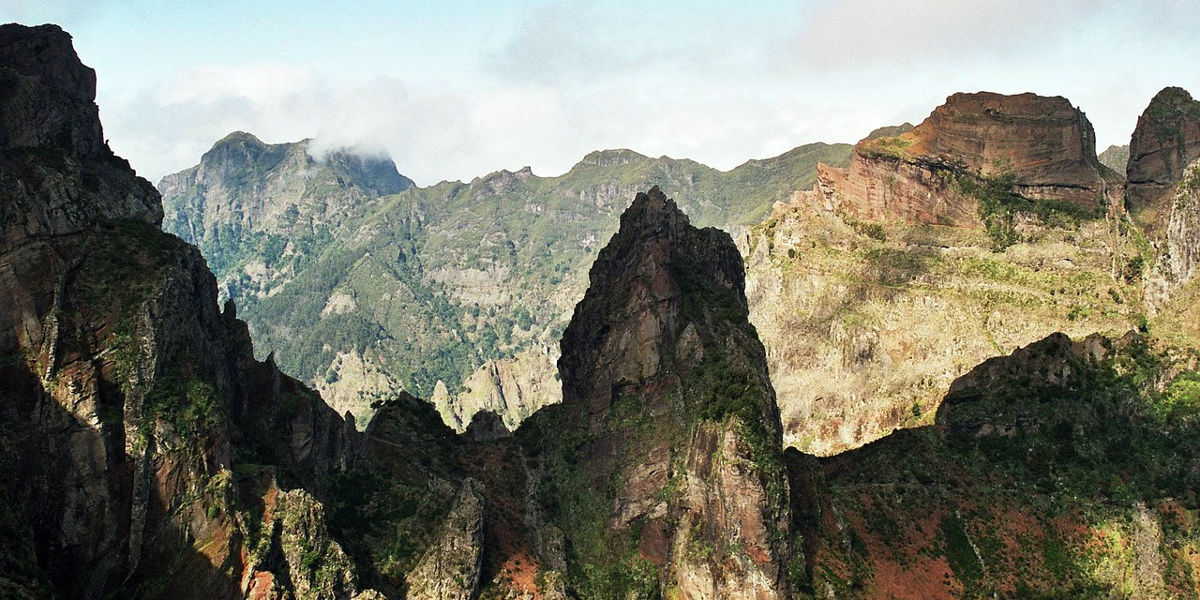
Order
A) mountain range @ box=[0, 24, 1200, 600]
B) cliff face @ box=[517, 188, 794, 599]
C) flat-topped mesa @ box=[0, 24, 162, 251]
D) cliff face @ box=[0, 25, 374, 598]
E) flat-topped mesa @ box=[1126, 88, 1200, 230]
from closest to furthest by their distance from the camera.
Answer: cliff face @ box=[0, 25, 374, 598] < mountain range @ box=[0, 24, 1200, 600] < flat-topped mesa @ box=[0, 24, 162, 251] < cliff face @ box=[517, 188, 794, 599] < flat-topped mesa @ box=[1126, 88, 1200, 230]

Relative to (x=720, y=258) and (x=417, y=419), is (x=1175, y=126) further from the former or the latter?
(x=417, y=419)

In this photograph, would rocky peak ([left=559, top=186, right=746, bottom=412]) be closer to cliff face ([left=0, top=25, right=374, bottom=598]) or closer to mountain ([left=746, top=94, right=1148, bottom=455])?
cliff face ([left=0, top=25, right=374, bottom=598])

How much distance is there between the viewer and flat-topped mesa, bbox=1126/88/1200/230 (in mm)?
124438

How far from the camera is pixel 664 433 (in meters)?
82.1

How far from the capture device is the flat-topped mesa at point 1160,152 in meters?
124

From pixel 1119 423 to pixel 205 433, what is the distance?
80023 mm

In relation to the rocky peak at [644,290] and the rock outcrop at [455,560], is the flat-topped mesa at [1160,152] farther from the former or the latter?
the rock outcrop at [455,560]

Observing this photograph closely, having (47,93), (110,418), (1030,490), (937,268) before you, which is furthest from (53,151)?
(937,268)

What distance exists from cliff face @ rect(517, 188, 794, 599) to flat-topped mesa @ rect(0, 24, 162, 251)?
41.4m

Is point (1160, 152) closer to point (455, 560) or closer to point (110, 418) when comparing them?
point (455, 560)

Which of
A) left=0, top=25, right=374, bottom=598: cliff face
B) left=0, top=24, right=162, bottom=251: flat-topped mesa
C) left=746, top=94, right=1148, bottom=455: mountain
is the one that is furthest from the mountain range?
left=746, top=94, right=1148, bottom=455: mountain

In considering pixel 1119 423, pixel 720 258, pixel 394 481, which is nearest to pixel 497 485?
pixel 394 481

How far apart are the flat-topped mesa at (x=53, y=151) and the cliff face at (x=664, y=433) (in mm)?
41363

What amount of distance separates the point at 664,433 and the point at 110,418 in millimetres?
42486
